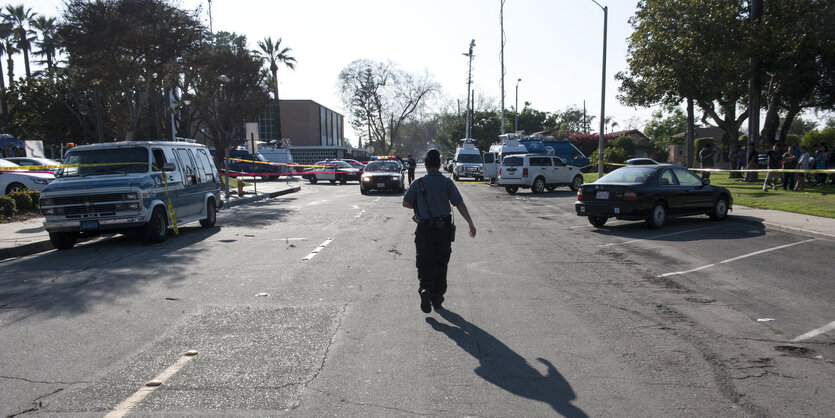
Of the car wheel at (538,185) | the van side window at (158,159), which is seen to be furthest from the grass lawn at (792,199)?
the van side window at (158,159)

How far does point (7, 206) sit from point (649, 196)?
651 inches

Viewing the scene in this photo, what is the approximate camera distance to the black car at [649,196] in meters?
13.7

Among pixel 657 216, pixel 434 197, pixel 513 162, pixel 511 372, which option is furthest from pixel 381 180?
pixel 511 372

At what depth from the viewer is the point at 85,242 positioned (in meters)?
13.0

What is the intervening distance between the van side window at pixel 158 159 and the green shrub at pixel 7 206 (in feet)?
20.3

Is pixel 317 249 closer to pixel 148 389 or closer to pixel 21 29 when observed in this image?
pixel 148 389

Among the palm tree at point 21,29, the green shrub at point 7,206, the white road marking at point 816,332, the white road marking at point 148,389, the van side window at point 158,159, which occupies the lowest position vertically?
the white road marking at point 816,332

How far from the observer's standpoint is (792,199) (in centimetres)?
1888

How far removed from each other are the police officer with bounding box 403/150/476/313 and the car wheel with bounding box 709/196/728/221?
1125cm

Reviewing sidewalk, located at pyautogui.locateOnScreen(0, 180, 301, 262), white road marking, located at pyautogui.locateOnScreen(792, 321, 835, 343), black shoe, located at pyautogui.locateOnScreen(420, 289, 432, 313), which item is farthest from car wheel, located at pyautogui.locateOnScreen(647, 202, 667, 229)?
sidewalk, located at pyautogui.locateOnScreen(0, 180, 301, 262)

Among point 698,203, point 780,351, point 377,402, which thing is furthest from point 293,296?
point 698,203

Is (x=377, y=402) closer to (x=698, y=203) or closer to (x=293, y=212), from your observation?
(x=698, y=203)

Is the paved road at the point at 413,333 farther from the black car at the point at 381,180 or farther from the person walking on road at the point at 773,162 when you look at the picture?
the black car at the point at 381,180

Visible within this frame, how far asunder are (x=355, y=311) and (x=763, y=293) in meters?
5.12
